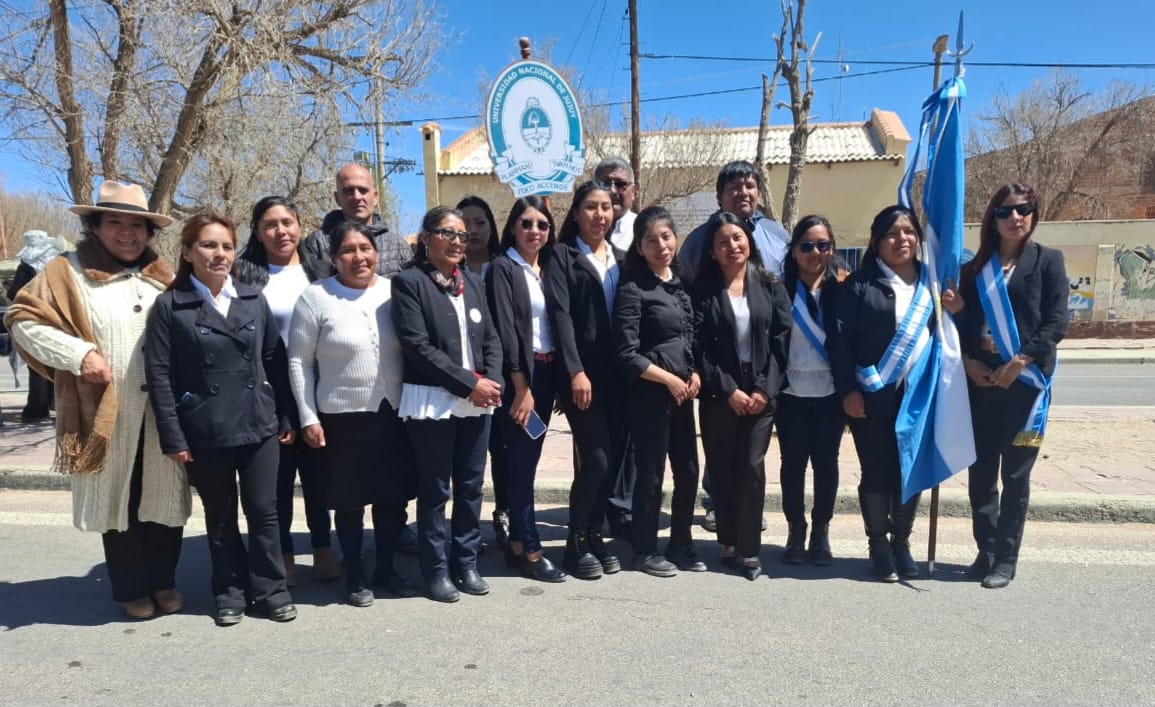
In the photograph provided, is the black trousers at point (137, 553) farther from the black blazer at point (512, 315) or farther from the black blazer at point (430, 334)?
the black blazer at point (512, 315)

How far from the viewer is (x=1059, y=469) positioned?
5656 mm

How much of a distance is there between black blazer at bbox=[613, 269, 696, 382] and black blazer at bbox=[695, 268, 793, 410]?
0.38 feet

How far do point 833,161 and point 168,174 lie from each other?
18.9 meters

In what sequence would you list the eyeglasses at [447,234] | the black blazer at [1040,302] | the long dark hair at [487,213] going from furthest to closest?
the long dark hair at [487,213] → the black blazer at [1040,302] → the eyeglasses at [447,234]

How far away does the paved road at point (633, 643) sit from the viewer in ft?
9.25

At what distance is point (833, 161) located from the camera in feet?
70.1

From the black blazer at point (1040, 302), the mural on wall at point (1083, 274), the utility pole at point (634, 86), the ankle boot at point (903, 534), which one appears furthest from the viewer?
the mural on wall at point (1083, 274)

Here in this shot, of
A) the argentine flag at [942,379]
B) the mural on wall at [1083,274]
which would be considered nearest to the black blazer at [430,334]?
the argentine flag at [942,379]

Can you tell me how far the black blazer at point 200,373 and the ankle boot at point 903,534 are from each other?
332cm

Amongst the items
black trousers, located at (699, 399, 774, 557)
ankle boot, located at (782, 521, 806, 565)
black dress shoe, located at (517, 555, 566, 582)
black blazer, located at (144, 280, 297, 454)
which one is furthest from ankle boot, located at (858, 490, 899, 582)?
black blazer, located at (144, 280, 297, 454)

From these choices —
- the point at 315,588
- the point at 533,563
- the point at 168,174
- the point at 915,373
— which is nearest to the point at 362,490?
the point at 315,588

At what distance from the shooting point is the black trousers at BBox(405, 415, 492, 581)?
12.0 ft

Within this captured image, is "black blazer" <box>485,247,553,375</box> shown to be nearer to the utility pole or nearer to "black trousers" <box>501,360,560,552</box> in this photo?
"black trousers" <box>501,360,560,552</box>

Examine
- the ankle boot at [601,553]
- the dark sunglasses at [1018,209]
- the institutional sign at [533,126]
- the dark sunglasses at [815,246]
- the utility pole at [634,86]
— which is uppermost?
the utility pole at [634,86]
